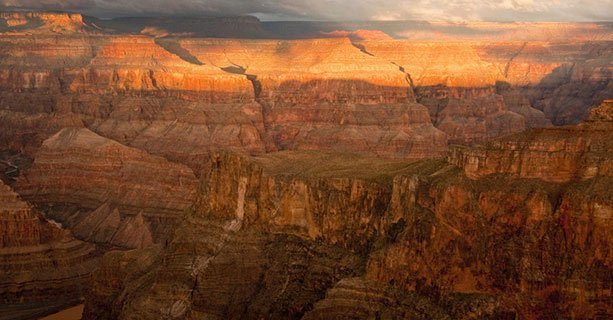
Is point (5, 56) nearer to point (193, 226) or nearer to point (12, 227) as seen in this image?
point (12, 227)

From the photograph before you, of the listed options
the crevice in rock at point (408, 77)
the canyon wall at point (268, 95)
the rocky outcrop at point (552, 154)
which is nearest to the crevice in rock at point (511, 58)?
the canyon wall at point (268, 95)

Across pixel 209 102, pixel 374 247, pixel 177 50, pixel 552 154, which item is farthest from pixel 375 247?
pixel 177 50

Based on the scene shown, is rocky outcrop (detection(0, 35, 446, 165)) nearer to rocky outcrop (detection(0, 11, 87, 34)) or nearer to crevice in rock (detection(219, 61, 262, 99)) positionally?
crevice in rock (detection(219, 61, 262, 99))

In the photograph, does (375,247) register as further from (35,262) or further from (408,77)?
(408,77)

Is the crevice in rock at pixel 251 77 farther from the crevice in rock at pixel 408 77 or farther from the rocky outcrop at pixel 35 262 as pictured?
the rocky outcrop at pixel 35 262

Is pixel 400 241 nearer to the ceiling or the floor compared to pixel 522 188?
nearer to the floor

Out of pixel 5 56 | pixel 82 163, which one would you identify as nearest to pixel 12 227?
pixel 82 163

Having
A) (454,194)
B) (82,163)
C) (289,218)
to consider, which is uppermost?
(454,194)

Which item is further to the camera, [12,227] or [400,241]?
[12,227]

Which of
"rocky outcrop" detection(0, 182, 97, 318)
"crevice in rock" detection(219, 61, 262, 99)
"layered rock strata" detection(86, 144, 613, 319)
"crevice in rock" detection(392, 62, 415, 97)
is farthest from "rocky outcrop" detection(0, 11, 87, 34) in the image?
"layered rock strata" detection(86, 144, 613, 319)
